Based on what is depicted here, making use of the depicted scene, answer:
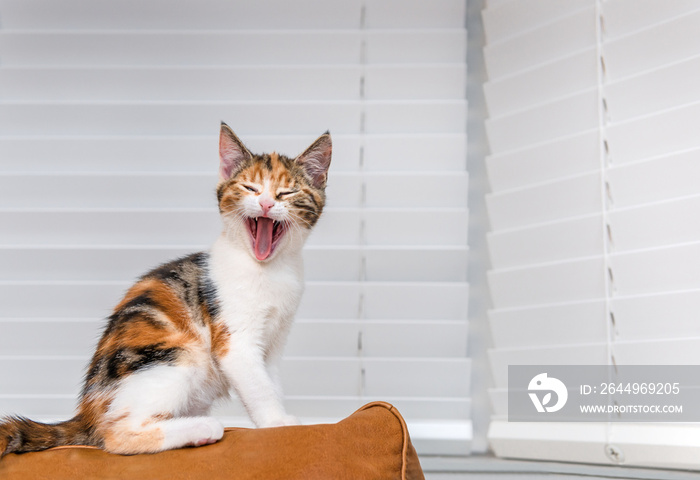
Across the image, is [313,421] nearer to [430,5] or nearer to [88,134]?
[88,134]

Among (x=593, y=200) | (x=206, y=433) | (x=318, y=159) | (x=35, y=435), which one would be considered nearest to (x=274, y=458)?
(x=206, y=433)

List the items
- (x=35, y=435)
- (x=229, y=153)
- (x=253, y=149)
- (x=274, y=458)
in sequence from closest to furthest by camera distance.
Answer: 1. (x=274, y=458)
2. (x=35, y=435)
3. (x=229, y=153)
4. (x=253, y=149)

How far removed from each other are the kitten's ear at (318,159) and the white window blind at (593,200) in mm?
644

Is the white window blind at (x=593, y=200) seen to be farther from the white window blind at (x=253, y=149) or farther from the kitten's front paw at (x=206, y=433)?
the kitten's front paw at (x=206, y=433)

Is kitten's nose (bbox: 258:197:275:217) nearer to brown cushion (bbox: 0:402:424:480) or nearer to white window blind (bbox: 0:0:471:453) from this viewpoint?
brown cushion (bbox: 0:402:424:480)

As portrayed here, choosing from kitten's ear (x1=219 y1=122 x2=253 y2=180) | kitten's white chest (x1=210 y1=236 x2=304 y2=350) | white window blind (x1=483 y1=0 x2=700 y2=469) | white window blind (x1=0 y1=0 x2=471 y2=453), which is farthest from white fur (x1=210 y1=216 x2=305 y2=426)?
white window blind (x1=483 y1=0 x2=700 y2=469)

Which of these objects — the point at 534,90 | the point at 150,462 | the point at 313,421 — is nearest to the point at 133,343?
the point at 150,462

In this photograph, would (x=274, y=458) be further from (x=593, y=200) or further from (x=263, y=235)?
(x=593, y=200)

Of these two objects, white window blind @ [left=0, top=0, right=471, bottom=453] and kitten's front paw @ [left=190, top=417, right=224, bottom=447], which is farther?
white window blind @ [left=0, top=0, right=471, bottom=453]

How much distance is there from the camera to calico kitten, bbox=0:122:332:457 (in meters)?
1.10

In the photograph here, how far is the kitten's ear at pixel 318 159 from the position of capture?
1403 millimetres

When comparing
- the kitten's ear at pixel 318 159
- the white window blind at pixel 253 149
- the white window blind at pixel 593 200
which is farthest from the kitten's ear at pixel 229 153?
the white window blind at pixel 593 200

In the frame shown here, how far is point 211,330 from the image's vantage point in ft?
4.12

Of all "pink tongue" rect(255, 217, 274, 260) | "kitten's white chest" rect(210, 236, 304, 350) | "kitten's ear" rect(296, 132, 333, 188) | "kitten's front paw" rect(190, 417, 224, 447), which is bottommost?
"kitten's front paw" rect(190, 417, 224, 447)
